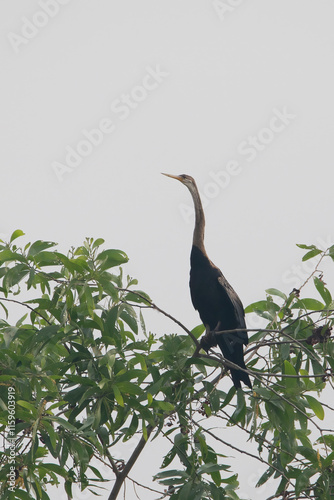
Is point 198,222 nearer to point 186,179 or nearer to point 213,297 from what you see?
point 186,179

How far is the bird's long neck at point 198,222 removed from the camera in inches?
164

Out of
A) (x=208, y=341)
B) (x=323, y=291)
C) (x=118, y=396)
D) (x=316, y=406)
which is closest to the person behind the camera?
(x=118, y=396)

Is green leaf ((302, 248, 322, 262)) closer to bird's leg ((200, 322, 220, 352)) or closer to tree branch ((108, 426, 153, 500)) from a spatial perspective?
bird's leg ((200, 322, 220, 352))

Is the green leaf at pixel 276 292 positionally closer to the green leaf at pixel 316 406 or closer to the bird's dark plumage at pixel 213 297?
the green leaf at pixel 316 406

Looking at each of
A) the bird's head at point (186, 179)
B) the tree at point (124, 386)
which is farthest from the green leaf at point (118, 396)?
the bird's head at point (186, 179)

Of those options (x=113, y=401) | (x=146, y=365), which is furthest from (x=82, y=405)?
(x=146, y=365)

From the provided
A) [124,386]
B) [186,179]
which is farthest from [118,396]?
[186,179]

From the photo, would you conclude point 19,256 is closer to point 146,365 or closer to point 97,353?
point 97,353

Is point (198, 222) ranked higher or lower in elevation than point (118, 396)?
higher

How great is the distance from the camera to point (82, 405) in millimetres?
2627

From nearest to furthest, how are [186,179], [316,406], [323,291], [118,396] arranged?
[118,396] → [316,406] → [323,291] → [186,179]

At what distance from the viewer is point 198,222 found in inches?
168

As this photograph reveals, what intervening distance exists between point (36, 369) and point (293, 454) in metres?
1.14

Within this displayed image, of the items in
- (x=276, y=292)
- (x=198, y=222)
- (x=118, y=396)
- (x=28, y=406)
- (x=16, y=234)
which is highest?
(x=198, y=222)
